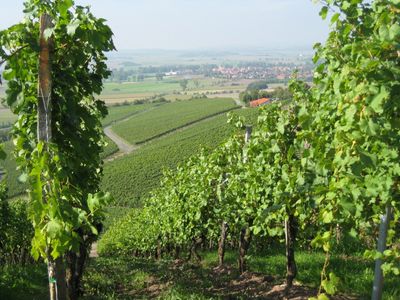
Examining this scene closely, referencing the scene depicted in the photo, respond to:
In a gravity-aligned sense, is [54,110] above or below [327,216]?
above

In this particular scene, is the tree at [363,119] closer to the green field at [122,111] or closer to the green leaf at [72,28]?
the green leaf at [72,28]

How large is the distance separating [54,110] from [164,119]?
3181 inches

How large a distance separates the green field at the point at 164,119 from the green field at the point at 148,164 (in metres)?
8.08

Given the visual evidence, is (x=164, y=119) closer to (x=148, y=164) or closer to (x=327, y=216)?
(x=148, y=164)

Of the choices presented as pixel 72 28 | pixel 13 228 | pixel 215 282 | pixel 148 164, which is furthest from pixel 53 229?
pixel 148 164

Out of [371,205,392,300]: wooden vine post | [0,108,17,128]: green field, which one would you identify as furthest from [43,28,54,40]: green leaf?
[0,108,17,128]: green field

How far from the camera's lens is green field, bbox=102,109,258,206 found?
43562 mm

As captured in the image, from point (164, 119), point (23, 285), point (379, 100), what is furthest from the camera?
point (164, 119)

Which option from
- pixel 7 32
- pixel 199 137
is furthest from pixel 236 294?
pixel 199 137

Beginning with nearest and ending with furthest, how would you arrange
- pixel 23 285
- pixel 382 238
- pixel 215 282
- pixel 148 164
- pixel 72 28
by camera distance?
pixel 382 238 → pixel 72 28 → pixel 215 282 → pixel 23 285 → pixel 148 164

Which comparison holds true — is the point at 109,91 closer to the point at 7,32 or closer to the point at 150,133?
the point at 150,133

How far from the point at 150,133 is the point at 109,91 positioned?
8852 cm

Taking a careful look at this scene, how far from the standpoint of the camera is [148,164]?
2013 inches

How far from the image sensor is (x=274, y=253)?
9.64 meters
